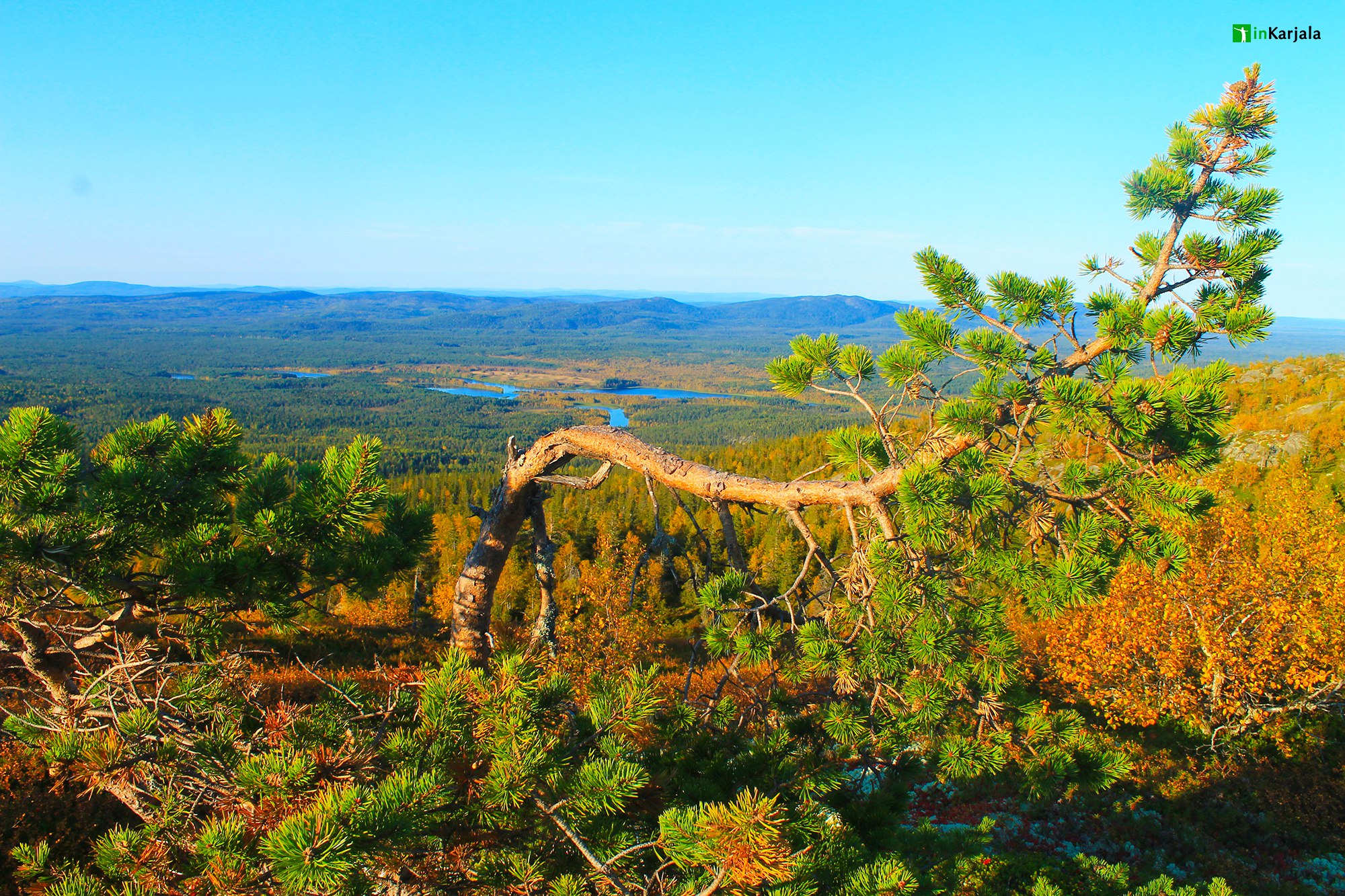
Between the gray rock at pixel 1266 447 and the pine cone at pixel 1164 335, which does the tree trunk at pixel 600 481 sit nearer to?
the pine cone at pixel 1164 335

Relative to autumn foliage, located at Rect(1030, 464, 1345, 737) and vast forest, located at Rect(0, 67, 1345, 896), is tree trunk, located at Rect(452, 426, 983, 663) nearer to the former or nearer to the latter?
vast forest, located at Rect(0, 67, 1345, 896)

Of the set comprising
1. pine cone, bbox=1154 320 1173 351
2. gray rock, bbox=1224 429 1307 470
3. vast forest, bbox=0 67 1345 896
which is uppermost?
pine cone, bbox=1154 320 1173 351

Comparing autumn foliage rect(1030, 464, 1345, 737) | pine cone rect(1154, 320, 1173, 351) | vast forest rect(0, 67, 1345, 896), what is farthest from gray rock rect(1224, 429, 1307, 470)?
pine cone rect(1154, 320, 1173, 351)

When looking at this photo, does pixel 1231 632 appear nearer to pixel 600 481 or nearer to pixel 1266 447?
pixel 600 481

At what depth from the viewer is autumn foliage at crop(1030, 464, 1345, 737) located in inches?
480

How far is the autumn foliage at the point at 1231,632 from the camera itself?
12180mm

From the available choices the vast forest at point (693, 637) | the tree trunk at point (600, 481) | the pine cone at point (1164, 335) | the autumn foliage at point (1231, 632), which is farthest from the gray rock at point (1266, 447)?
the tree trunk at point (600, 481)

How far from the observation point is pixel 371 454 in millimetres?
3480

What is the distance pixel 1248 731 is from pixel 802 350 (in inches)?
716

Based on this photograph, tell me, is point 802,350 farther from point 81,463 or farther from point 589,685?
point 81,463

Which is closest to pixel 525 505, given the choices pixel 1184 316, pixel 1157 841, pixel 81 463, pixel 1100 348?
pixel 81 463

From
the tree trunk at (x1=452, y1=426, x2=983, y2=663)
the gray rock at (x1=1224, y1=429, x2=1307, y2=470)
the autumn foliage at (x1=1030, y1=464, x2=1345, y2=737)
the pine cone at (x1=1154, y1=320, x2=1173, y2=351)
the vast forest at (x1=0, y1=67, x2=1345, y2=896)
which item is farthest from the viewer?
the gray rock at (x1=1224, y1=429, x2=1307, y2=470)

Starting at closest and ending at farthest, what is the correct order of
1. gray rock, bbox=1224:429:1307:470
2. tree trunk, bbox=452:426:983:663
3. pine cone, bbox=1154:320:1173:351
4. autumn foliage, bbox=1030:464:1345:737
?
pine cone, bbox=1154:320:1173:351 < tree trunk, bbox=452:426:983:663 < autumn foliage, bbox=1030:464:1345:737 < gray rock, bbox=1224:429:1307:470

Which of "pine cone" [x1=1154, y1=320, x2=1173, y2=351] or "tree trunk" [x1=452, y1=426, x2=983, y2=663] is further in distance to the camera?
"tree trunk" [x1=452, y1=426, x2=983, y2=663]
